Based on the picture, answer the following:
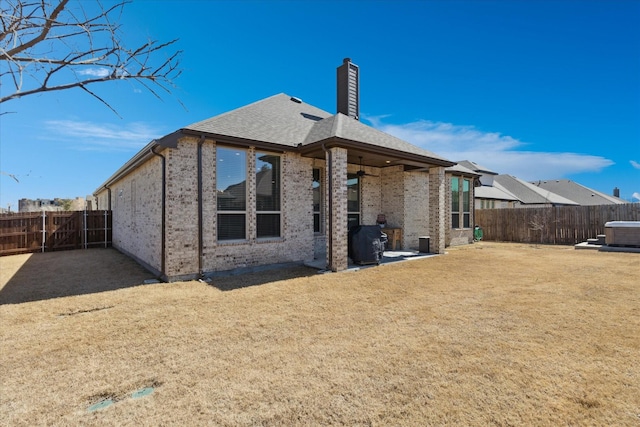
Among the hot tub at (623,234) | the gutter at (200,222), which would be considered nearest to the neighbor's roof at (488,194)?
the hot tub at (623,234)

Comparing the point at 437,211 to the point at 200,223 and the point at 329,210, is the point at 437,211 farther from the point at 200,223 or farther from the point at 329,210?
the point at 200,223

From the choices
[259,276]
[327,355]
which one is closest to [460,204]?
[259,276]

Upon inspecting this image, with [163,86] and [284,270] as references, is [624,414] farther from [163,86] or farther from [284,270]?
[284,270]

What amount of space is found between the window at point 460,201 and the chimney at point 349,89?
6.82 metres

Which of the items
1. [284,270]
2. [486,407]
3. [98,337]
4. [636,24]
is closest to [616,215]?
[636,24]

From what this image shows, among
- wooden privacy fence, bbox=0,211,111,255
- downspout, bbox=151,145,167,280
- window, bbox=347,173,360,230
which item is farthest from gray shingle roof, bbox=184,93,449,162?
wooden privacy fence, bbox=0,211,111,255

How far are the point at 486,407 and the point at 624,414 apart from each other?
1.04m

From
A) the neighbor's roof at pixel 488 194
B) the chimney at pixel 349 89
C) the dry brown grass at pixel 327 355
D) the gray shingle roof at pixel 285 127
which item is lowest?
the dry brown grass at pixel 327 355

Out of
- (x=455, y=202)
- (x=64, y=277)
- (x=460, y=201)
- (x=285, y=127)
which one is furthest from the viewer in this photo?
(x=460, y=201)

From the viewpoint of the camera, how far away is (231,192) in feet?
26.1

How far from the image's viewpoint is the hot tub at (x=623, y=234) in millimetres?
11773

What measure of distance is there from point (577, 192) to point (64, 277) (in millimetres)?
49842

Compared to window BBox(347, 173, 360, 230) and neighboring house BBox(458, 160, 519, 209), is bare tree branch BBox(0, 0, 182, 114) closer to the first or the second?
window BBox(347, 173, 360, 230)

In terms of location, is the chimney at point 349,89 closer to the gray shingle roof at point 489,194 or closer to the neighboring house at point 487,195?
the neighboring house at point 487,195
